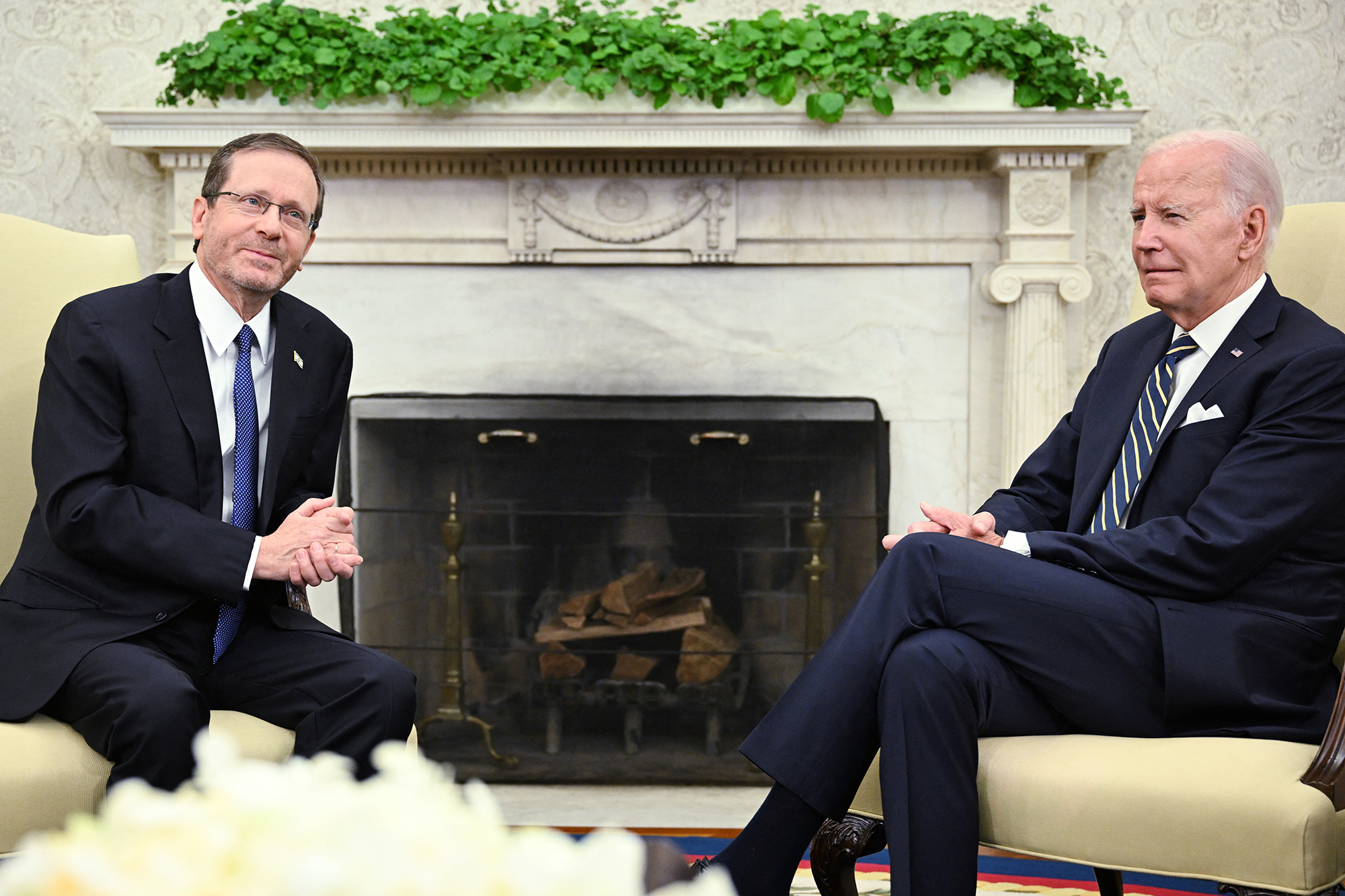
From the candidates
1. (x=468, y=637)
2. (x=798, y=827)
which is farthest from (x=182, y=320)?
(x=468, y=637)

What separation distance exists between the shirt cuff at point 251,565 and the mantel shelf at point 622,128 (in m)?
1.60

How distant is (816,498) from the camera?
300 cm

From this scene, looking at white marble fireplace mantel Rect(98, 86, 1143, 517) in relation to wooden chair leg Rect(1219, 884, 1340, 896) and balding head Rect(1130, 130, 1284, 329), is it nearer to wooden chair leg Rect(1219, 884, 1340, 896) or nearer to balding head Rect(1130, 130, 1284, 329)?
balding head Rect(1130, 130, 1284, 329)

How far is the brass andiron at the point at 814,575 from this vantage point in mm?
3004

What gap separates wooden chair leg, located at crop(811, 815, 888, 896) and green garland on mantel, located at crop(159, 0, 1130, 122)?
1.88 m

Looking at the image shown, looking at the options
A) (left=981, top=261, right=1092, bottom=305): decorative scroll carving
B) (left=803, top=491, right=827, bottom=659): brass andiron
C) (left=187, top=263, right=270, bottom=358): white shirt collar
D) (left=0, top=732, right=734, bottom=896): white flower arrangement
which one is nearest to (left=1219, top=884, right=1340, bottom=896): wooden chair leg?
(left=0, top=732, right=734, bottom=896): white flower arrangement

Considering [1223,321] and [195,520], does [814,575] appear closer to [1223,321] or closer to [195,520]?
[1223,321]

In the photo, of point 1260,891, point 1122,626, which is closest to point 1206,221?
point 1122,626

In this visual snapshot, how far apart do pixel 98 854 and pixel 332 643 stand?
3.89ft

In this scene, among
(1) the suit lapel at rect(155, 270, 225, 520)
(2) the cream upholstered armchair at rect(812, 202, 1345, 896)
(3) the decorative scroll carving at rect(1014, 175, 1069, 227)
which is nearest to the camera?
(2) the cream upholstered armchair at rect(812, 202, 1345, 896)

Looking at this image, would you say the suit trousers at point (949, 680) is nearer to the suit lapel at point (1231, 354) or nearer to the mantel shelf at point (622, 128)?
the suit lapel at point (1231, 354)

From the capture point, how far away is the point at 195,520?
1601 mm

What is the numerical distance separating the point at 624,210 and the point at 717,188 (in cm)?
26

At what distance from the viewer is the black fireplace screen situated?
9.95 ft
